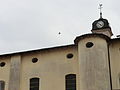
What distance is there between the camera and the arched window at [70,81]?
2525 centimetres

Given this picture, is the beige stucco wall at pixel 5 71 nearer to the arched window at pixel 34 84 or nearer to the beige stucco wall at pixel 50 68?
the beige stucco wall at pixel 50 68

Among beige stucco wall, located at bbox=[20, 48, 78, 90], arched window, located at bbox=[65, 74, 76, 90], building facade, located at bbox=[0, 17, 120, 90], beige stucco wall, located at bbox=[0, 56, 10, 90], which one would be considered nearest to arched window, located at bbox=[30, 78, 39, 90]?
building facade, located at bbox=[0, 17, 120, 90]

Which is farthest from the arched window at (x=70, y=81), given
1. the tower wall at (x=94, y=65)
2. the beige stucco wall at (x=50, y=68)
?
the tower wall at (x=94, y=65)

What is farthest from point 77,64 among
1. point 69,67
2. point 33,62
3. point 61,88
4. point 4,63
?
point 4,63

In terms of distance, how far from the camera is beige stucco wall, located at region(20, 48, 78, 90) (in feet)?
84.7

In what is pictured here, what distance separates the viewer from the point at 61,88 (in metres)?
25.4

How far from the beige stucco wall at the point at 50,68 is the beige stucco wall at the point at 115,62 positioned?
3117mm

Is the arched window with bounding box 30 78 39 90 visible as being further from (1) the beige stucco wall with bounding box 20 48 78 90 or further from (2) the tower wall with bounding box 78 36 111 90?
(2) the tower wall with bounding box 78 36 111 90

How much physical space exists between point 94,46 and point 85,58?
125 centimetres

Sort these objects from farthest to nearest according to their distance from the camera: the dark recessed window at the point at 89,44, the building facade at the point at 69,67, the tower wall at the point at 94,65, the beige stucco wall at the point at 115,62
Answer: the dark recessed window at the point at 89,44 < the beige stucco wall at the point at 115,62 < the building facade at the point at 69,67 < the tower wall at the point at 94,65

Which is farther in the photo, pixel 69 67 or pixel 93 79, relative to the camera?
pixel 69 67

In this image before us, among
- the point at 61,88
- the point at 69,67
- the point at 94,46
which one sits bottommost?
the point at 61,88

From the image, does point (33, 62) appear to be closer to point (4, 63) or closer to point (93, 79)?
point (4, 63)

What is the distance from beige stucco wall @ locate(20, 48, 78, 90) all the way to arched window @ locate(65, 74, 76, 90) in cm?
29
